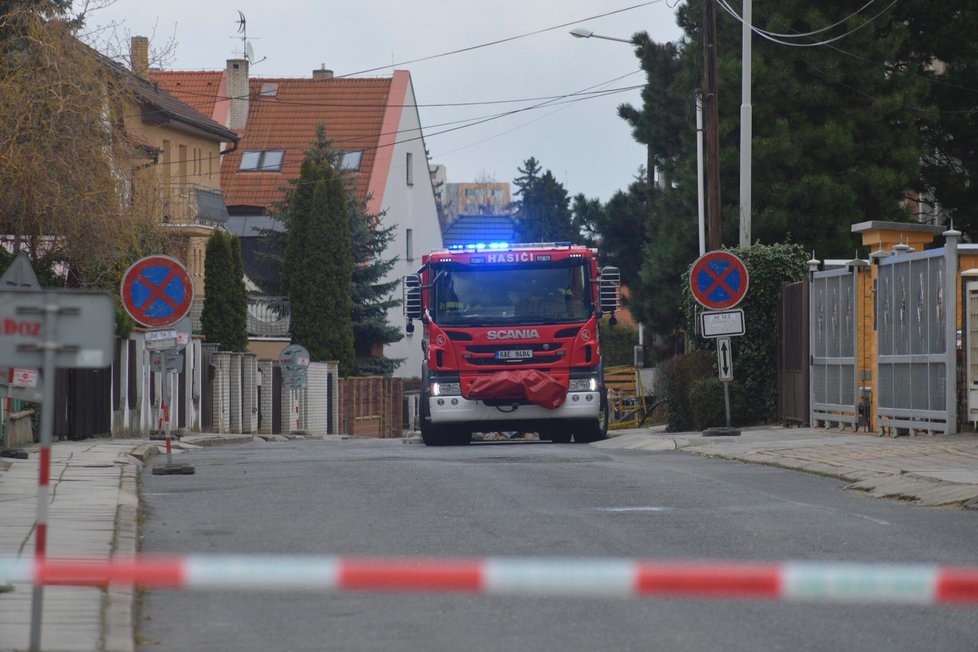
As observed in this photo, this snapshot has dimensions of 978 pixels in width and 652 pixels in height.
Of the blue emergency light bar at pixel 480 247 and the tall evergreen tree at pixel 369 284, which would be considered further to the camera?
the tall evergreen tree at pixel 369 284

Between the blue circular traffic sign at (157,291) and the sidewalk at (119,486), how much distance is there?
172cm

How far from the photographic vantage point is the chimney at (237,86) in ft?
242

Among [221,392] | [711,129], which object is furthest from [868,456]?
[221,392]

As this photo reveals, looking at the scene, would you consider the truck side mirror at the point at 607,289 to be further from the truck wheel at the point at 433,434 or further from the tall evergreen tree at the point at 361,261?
the tall evergreen tree at the point at 361,261

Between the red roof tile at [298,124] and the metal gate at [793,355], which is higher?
the red roof tile at [298,124]

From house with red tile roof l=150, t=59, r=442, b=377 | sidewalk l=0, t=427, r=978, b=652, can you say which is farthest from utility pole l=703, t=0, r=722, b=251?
house with red tile roof l=150, t=59, r=442, b=377

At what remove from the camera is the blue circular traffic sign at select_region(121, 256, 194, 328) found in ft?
59.7

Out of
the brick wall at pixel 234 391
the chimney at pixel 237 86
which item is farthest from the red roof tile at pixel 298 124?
the brick wall at pixel 234 391

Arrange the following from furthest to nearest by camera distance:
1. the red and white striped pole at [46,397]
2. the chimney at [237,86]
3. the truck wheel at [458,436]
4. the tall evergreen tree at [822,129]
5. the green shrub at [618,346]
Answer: the green shrub at [618,346], the chimney at [237,86], the tall evergreen tree at [822,129], the truck wheel at [458,436], the red and white striped pole at [46,397]

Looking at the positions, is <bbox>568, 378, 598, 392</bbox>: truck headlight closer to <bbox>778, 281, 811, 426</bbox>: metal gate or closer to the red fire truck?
the red fire truck

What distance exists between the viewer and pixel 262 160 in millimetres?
74375

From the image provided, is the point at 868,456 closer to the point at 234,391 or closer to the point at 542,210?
the point at 234,391

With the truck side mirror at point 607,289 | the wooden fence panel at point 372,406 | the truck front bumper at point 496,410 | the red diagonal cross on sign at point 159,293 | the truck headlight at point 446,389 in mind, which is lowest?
the wooden fence panel at point 372,406

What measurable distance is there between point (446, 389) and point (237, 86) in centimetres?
Result: 5023
